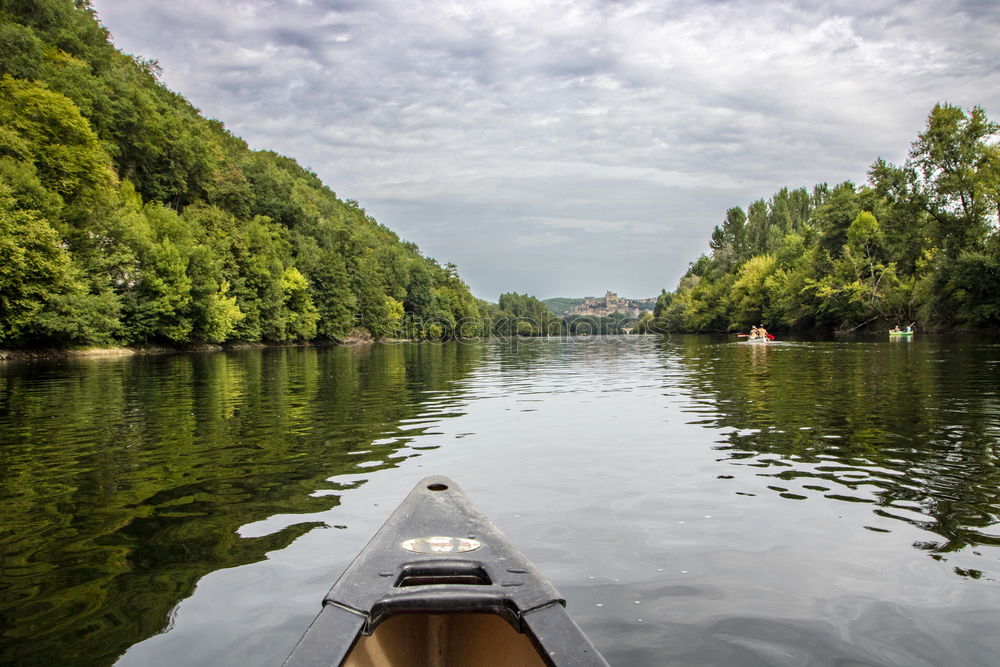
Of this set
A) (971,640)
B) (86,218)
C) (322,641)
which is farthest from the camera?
(86,218)

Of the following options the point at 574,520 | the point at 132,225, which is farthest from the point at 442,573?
the point at 132,225

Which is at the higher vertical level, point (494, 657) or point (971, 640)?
point (494, 657)

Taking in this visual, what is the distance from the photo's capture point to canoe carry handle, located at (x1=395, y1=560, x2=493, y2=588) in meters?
3.53

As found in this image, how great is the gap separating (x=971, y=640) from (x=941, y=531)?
2031 mm

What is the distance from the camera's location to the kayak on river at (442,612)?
2.71 m

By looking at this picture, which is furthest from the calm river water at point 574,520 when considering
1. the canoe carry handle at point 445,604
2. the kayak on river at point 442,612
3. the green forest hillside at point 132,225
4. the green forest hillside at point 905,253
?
the green forest hillside at point 905,253

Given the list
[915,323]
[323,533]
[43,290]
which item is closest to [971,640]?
[323,533]

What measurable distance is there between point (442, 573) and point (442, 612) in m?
0.46

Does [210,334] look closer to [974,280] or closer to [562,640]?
[562,640]

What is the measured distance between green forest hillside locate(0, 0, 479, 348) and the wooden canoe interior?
35125mm

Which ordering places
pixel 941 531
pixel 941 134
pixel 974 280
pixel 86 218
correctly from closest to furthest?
1. pixel 941 531
2. pixel 86 218
3. pixel 974 280
4. pixel 941 134

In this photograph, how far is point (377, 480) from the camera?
7.49m

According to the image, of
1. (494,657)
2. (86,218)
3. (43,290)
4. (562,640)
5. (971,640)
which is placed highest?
(86,218)

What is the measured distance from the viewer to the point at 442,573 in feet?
11.7
